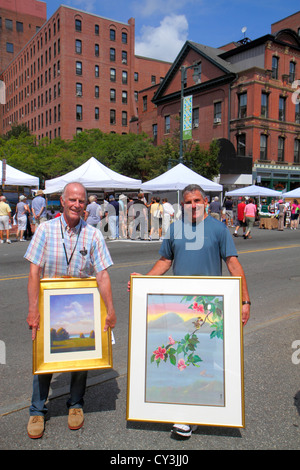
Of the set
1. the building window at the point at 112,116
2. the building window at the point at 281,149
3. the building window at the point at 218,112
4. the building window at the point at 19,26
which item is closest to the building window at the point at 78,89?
the building window at the point at 112,116

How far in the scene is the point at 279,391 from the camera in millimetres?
3492

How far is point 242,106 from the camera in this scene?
3316 cm

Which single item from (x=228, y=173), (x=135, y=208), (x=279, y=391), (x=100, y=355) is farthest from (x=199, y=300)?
(x=228, y=173)

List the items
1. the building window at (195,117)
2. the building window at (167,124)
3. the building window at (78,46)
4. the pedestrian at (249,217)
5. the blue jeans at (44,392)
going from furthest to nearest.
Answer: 1. the building window at (78,46)
2. the building window at (167,124)
3. the building window at (195,117)
4. the pedestrian at (249,217)
5. the blue jeans at (44,392)

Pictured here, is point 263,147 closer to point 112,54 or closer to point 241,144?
point 241,144

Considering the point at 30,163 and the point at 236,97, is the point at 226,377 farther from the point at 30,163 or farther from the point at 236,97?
the point at 30,163

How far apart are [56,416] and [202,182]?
15.2 m

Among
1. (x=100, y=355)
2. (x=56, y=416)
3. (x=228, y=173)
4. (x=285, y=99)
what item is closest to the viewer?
(x=100, y=355)

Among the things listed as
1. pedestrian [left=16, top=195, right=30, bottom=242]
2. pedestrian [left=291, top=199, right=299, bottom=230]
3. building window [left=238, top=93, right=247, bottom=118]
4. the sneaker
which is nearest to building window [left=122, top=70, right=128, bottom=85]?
building window [left=238, top=93, right=247, bottom=118]

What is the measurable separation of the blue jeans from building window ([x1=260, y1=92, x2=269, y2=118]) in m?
33.8

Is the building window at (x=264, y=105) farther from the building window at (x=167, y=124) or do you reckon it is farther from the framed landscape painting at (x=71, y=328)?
the framed landscape painting at (x=71, y=328)

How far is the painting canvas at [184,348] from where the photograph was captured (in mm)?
2686

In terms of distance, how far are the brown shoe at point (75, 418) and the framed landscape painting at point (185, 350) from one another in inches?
19.8

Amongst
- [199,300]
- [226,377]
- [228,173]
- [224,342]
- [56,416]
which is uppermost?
[228,173]
